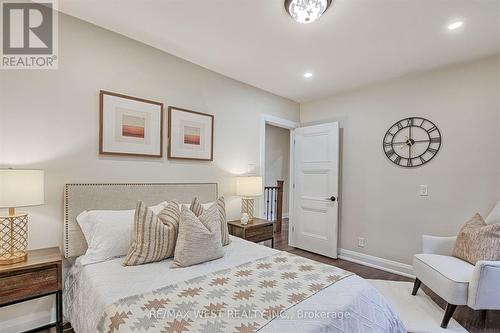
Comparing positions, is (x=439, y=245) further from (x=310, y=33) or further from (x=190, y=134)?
(x=190, y=134)

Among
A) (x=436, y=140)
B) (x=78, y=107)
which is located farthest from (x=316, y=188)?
(x=78, y=107)

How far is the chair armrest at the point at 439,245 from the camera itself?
8.18 ft

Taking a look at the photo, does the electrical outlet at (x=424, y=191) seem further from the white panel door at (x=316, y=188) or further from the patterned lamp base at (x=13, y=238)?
the patterned lamp base at (x=13, y=238)

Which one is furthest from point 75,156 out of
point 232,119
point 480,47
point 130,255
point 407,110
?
point 480,47

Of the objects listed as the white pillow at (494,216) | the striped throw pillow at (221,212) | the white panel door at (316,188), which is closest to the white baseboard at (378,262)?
the white panel door at (316,188)

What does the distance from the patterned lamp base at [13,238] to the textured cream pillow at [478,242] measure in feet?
11.4

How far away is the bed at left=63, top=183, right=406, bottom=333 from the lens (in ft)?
3.89

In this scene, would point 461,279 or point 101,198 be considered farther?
point 101,198

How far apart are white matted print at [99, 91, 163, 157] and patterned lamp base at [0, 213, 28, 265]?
76 centimetres

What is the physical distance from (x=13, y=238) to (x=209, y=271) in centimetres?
134

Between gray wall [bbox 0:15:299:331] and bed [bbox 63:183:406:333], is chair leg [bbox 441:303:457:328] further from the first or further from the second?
gray wall [bbox 0:15:299:331]

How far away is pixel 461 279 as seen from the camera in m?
1.93

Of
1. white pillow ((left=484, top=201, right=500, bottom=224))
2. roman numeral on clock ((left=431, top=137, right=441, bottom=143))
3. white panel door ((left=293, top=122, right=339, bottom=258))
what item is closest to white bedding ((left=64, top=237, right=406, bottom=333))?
white pillow ((left=484, top=201, right=500, bottom=224))

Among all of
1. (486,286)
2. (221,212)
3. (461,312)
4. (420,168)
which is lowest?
Result: (461,312)
